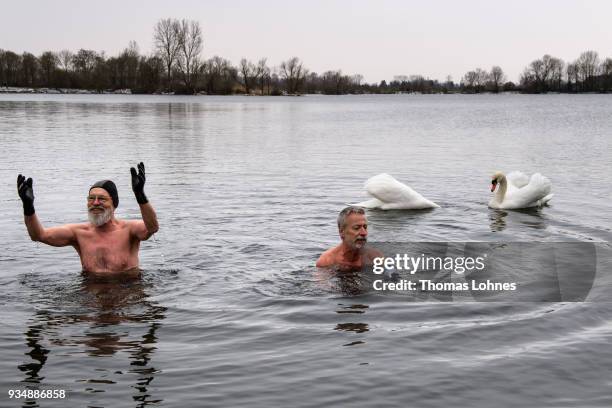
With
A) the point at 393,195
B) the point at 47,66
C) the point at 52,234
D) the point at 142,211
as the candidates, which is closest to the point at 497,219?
the point at 393,195

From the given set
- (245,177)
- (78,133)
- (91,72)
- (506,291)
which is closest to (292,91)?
(91,72)

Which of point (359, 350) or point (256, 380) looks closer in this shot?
point (256, 380)

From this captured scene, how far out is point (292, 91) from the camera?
606 ft

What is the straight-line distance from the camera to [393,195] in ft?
47.3

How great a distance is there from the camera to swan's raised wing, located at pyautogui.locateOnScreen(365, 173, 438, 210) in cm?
1438

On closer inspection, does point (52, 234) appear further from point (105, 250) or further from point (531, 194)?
point (531, 194)

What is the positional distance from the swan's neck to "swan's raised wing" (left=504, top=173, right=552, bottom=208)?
179 millimetres

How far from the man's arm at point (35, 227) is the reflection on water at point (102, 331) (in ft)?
1.83

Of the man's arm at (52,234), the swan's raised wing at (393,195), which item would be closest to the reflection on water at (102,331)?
the man's arm at (52,234)

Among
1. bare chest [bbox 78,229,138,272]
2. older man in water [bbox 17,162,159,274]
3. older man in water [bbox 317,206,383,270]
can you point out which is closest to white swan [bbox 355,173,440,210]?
older man in water [bbox 317,206,383,270]

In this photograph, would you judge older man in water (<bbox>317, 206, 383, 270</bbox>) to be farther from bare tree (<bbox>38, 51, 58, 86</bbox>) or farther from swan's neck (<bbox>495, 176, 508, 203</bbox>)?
bare tree (<bbox>38, 51, 58, 86</bbox>)

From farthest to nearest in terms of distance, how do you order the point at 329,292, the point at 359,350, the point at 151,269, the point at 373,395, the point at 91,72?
the point at 91,72, the point at 151,269, the point at 329,292, the point at 359,350, the point at 373,395

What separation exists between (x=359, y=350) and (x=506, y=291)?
274 cm

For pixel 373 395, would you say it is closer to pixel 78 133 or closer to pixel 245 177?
pixel 245 177
